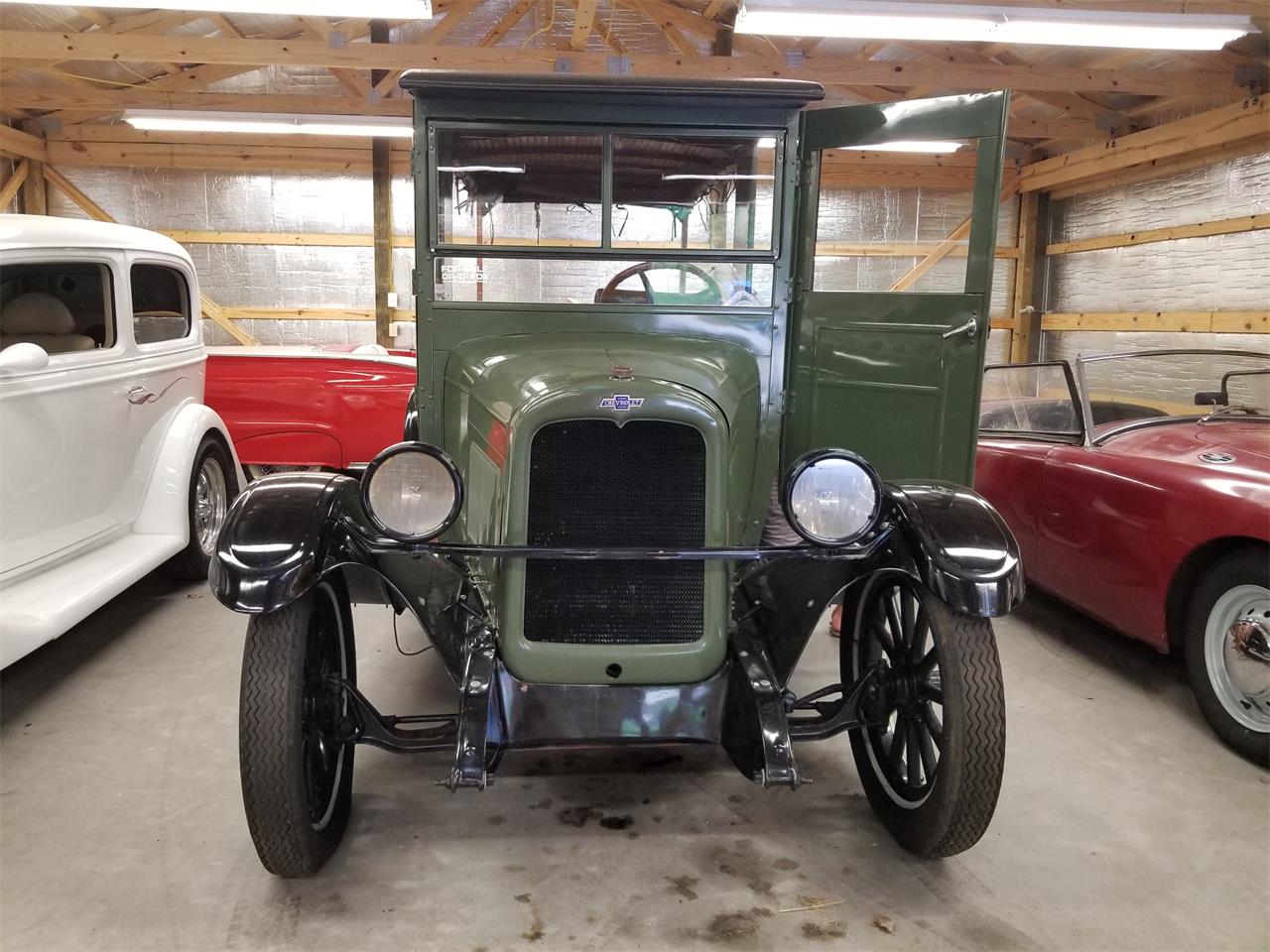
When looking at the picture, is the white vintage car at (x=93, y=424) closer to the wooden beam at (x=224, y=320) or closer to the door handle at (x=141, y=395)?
the door handle at (x=141, y=395)

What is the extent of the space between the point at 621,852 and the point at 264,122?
748cm

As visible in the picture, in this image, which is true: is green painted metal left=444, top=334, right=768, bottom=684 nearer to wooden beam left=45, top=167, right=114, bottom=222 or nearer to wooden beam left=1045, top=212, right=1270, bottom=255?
wooden beam left=1045, top=212, right=1270, bottom=255

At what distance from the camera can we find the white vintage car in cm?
320

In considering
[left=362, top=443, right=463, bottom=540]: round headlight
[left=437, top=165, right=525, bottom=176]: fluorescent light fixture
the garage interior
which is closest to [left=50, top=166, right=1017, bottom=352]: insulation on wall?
the garage interior

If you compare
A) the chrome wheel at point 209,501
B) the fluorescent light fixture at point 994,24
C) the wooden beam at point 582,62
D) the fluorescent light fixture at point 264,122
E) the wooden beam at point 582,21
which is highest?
the wooden beam at point 582,21

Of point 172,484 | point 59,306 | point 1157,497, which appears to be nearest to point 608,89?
point 1157,497

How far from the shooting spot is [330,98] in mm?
8328

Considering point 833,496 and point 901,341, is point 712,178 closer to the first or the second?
point 833,496

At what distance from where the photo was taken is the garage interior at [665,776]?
2115 millimetres

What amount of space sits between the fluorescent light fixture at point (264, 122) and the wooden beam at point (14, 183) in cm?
204

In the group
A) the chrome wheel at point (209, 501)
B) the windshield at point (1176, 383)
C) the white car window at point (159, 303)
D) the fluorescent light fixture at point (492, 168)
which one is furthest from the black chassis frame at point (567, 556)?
the chrome wheel at point (209, 501)

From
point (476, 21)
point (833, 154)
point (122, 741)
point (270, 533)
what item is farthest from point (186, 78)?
point (270, 533)

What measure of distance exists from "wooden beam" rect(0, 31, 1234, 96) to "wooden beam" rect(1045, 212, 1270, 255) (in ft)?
3.35

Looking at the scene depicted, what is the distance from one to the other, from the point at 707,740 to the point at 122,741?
205 centimetres
